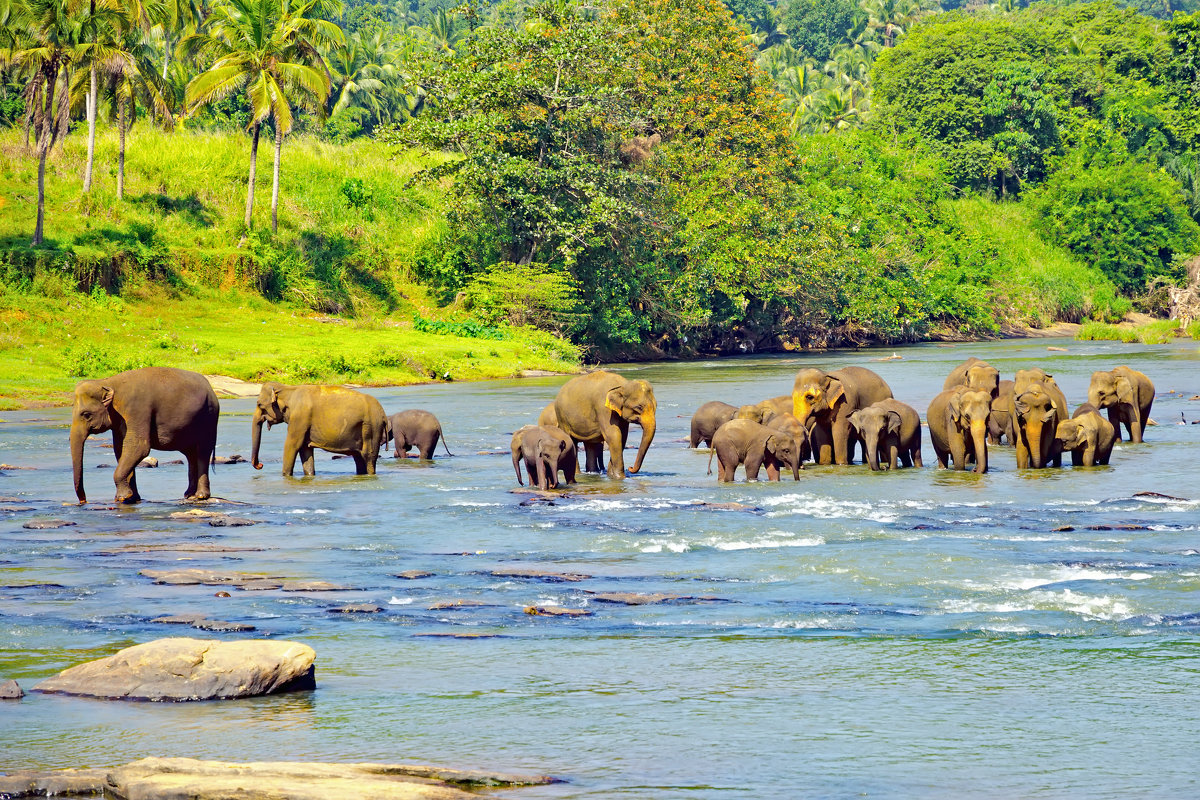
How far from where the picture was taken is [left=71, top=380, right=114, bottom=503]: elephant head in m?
15.5

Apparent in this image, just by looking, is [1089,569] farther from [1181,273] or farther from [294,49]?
[1181,273]

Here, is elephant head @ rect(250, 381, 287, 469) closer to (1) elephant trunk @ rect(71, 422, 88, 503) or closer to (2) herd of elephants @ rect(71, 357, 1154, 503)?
(2) herd of elephants @ rect(71, 357, 1154, 503)

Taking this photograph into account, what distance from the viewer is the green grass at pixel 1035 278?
2712 inches

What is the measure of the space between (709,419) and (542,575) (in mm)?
Answer: 10927

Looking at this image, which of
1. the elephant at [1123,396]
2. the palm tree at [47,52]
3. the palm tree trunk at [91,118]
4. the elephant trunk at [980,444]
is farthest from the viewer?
the palm tree trunk at [91,118]

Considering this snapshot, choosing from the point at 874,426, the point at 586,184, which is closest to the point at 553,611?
the point at 874,426

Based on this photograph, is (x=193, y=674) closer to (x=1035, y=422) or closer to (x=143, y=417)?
(x=143, y=417)

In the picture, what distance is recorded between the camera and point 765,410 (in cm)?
2139

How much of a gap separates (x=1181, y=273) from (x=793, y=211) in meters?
28.4

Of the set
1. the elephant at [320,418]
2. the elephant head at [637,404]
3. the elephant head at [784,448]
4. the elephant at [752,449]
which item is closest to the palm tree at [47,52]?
the elephant at [320,418]

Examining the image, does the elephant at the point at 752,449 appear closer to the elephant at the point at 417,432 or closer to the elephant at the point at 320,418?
the elephant at the point at 320,418

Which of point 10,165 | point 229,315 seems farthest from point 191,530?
point 10,165

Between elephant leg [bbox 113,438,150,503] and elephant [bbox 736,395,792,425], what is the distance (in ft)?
27.2

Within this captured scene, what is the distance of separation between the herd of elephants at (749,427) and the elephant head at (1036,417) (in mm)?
20
